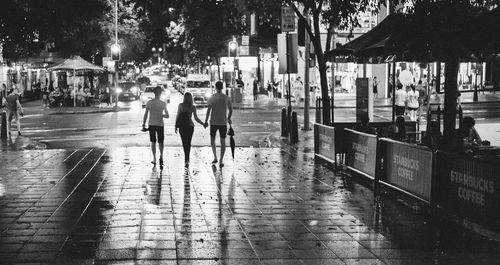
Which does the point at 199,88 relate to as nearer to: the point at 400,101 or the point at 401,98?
the point at 401,98

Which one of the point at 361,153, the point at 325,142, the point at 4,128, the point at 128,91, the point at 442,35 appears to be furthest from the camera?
the point at 128,91

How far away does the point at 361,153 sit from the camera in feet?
44.0

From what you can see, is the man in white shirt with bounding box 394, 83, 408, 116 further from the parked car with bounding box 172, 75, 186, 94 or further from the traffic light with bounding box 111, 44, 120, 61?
the parked car with bounding box 172, 75, 186, 94

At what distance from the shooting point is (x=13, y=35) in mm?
14602

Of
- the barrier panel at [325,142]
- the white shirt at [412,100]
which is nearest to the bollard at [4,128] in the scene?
the barrier panel at [325,142]

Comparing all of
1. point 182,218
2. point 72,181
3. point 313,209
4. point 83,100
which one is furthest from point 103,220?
point 83,100

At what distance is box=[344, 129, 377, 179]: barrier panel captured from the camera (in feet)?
41.3

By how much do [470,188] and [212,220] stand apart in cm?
346

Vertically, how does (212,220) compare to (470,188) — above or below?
below

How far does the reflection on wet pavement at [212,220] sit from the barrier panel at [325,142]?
479 millimetres

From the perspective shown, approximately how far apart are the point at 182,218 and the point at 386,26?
725 cm

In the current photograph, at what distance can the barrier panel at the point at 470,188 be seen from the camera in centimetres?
811

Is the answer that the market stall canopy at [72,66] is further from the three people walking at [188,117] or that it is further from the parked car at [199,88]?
the three people walking at [188,117]

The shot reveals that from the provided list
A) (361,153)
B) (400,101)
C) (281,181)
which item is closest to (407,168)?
(361,153)
